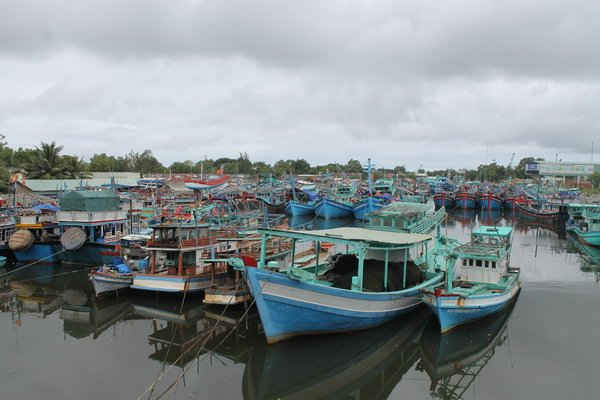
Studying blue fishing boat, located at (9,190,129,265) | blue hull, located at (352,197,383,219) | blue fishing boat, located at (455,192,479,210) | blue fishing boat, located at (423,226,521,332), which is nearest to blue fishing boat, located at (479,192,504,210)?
blue fishing boat, located at (455,192,479,210)

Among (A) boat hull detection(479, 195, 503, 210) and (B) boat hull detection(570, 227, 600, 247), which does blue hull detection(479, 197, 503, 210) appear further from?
(B) boat hull detection(570, 227, 600, 247)

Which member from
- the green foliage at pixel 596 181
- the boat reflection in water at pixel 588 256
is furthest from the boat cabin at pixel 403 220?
the green foliage at pixel 596 181

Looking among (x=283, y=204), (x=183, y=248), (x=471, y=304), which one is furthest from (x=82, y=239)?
(x=283, y=204)

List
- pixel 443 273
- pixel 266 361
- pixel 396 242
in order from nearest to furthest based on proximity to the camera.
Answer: pixel 266 361
pixel 396 242
pixel 443 273

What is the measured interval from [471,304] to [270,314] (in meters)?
6.81

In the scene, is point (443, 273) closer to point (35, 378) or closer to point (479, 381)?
point (479, 381)

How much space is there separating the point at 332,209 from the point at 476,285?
39.6 m

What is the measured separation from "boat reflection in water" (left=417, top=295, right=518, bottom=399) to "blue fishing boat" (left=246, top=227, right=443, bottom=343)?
1.71m

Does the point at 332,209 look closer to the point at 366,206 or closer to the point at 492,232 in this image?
the point at 366,206

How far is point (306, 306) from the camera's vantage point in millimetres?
13094

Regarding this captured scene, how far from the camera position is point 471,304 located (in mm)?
14430

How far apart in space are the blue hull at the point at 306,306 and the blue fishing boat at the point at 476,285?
5.51ft

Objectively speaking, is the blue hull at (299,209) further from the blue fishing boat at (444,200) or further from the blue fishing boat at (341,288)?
the blue fishing boat at (341,288)

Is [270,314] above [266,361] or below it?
above
